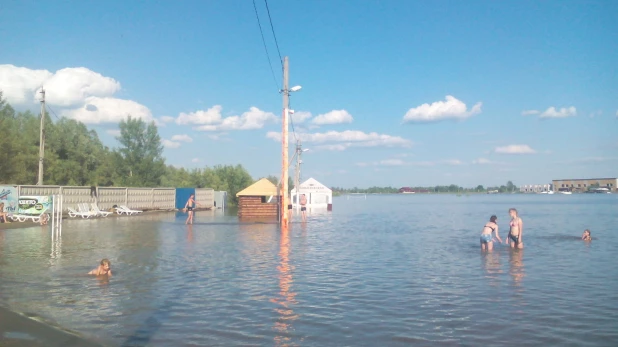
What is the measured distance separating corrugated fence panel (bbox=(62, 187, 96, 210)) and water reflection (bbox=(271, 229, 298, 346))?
75.0 ft

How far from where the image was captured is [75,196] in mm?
33812

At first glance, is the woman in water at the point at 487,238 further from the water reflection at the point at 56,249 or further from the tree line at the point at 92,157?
the tree line at the point at 92,157

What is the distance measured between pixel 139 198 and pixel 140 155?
1907cm

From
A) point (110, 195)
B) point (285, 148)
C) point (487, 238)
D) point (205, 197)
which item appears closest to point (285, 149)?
point (285, 148)

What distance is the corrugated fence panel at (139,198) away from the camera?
41156 millimetres

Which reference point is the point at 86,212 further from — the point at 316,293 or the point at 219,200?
the point at 316,293

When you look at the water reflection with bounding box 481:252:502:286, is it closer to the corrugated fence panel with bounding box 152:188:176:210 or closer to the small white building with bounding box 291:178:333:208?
the corrugated fence panel with bounding box 152:188:176:210

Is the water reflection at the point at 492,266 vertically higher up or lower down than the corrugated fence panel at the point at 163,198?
lower down

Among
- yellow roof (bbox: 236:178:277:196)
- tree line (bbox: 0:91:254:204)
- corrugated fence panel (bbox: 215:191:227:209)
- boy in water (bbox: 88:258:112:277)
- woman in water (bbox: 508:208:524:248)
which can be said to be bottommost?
boy in water (bbox: 88:258:112:277)

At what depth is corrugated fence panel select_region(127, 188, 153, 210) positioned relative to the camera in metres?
41.2

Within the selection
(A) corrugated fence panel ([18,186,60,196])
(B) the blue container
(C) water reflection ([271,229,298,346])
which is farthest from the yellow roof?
(C) water reflection ([271,229,298,346])

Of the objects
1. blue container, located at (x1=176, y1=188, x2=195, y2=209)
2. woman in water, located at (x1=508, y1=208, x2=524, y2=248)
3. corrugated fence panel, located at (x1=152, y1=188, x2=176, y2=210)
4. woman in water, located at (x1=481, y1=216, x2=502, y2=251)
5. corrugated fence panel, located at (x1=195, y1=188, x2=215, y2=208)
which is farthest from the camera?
corrugated fence panel, located at (x1=195, y1=188, x2=215, y2=208)

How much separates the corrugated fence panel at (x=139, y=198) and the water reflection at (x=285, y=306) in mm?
29256

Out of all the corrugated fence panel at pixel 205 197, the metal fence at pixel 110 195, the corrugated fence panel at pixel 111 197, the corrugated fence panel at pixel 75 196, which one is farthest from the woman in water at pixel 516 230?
the corrugated fence panel at pixel 205 197
